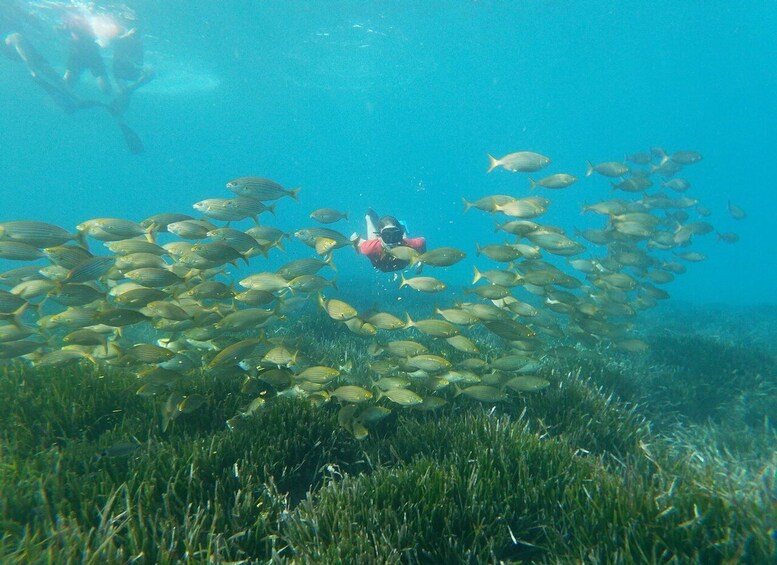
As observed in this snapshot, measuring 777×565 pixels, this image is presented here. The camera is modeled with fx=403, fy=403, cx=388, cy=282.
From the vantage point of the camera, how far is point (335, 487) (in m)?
3.39

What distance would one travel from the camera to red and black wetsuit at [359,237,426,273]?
312 inches

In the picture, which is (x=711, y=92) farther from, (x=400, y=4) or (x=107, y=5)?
(x=107, y=5)

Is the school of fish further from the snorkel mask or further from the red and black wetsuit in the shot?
the red and black wetsuit

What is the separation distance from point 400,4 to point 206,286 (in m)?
33.0

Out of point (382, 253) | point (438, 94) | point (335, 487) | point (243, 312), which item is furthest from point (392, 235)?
point (438, 94)

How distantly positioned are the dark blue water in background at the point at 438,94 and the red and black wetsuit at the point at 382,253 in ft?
46.4

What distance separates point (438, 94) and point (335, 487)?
2826 inches

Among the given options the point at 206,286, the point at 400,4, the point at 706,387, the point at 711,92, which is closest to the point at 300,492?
the point at 206,286

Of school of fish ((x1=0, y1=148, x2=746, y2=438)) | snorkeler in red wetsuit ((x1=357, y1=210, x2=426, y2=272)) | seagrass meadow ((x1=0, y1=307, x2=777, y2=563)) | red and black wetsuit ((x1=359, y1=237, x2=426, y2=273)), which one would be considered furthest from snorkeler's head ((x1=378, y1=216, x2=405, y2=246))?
seagrass meadow ((x1=0, y1=307, x2=777, y2=563))

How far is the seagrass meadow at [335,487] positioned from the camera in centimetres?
269

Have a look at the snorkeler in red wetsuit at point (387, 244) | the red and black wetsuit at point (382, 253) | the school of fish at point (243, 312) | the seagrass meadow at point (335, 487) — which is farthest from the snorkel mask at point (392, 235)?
the seagrass meadow at point (335, 487)

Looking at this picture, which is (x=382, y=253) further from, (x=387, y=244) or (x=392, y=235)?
(x=392, y=235)

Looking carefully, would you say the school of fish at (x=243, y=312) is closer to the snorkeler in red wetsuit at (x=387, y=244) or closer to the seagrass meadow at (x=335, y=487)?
the seagrass meadow at (x=335, y=487)

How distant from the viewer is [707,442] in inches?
258
